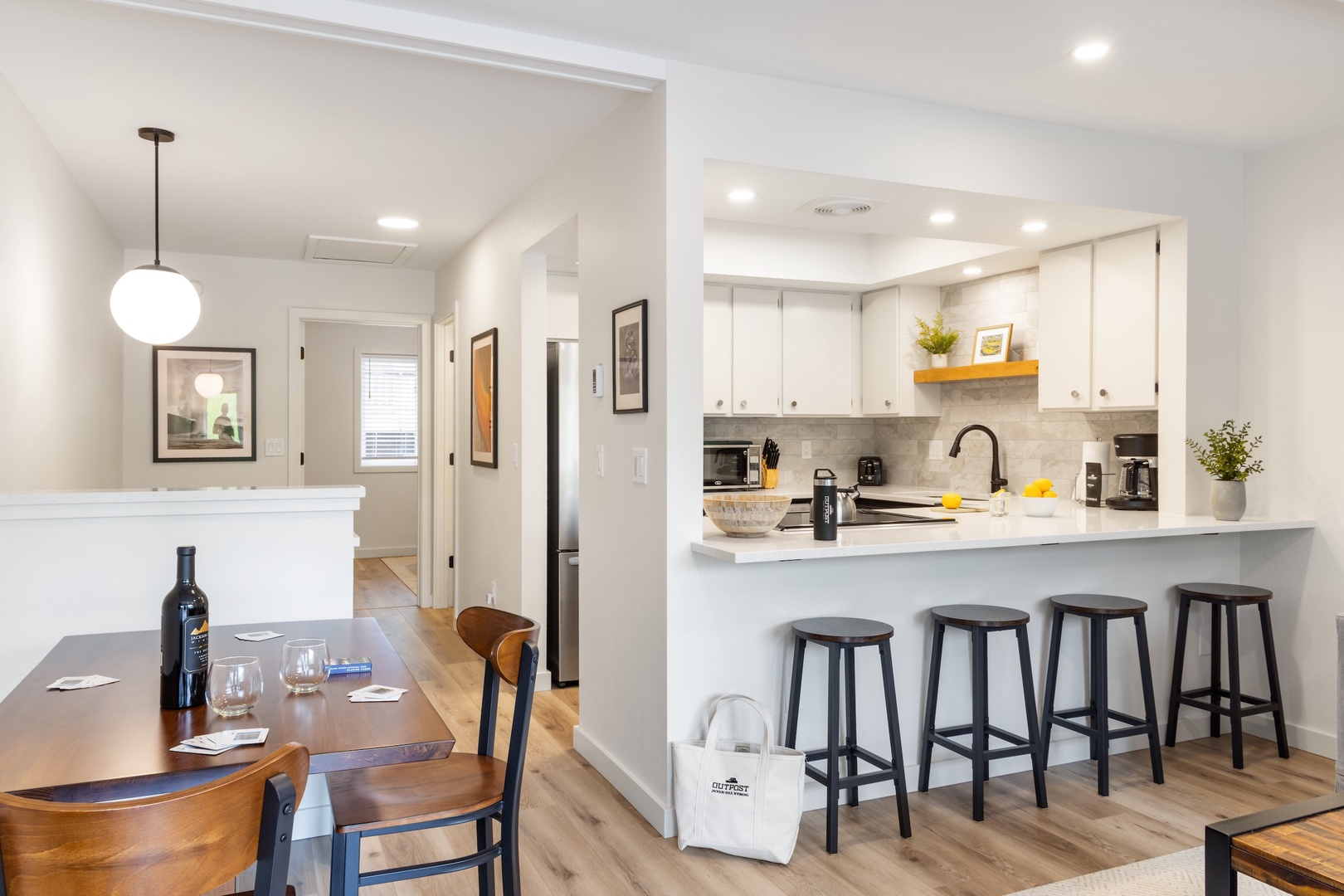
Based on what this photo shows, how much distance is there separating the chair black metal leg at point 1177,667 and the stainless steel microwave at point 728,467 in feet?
7.46

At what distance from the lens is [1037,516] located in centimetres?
353

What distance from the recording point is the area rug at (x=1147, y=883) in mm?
2412

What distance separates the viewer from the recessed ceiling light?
2.64 meters

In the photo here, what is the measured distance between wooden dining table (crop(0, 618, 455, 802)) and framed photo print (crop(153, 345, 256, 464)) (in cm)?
401

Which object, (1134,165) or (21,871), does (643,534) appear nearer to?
(21,871)

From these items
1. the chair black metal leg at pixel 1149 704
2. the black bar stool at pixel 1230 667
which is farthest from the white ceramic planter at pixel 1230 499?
the chair black metal leg at pixel 1149 704

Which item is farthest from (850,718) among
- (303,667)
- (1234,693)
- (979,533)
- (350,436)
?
(350,436)

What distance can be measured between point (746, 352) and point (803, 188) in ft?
6.48

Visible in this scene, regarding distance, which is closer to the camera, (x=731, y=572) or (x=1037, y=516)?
(x=731, y=572)

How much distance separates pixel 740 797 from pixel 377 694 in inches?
50.8

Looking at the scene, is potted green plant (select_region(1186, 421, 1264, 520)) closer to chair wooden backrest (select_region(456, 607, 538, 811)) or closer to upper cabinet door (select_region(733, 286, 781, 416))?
upper cabinet door (select_region(733, 286, 781, 416))

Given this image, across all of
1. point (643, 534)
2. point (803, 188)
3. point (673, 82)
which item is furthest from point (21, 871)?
point (803, 188)

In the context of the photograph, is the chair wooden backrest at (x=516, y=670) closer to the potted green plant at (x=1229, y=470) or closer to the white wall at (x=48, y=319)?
the white wall at (x=48, y=319)

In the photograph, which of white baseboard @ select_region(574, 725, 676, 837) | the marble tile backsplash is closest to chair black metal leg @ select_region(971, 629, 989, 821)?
white baseboard @ select_region(574, 725, 676, 837)
